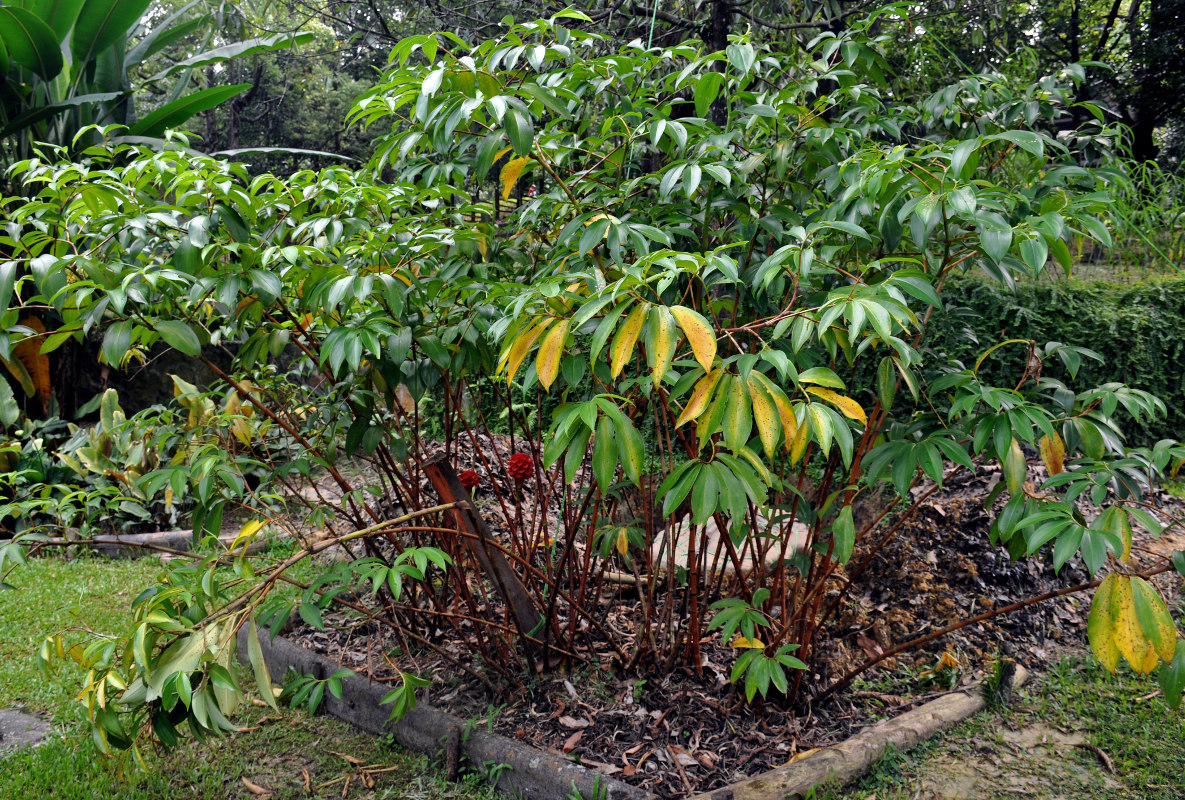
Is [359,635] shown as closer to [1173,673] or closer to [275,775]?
[275,775]

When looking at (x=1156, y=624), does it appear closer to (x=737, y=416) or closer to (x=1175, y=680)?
(x=1175, y=680)

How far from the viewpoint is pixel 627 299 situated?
148 cm

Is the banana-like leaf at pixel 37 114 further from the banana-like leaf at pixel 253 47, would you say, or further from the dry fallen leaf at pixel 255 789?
the dry fallen leaf at pixel 255 789

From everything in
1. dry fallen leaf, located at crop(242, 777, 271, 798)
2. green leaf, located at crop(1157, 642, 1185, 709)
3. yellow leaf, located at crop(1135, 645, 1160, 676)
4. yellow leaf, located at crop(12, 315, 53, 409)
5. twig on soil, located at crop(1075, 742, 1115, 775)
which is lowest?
twig on soil, located at crop(1075, 742, 1115, 775)

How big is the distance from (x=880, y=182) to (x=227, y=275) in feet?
5.03

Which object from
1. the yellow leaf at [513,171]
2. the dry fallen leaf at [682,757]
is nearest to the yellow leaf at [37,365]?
the yellow leaf at [513,171]

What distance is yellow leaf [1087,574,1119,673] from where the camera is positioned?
1511mm

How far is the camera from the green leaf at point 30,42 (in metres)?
4.86

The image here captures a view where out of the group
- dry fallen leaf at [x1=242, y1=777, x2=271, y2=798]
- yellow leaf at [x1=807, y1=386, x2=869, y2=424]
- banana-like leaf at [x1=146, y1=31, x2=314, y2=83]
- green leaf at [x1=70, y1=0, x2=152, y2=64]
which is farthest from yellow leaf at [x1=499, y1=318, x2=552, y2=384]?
green leaf at [x1=70, y1=0, x2=152, y2=64]

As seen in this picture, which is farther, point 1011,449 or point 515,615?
point 515,615

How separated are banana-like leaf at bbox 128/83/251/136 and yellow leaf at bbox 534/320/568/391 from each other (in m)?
5.33

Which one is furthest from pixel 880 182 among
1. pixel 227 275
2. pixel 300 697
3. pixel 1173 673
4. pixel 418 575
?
pixel 300 697

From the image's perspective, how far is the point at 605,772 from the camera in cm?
210

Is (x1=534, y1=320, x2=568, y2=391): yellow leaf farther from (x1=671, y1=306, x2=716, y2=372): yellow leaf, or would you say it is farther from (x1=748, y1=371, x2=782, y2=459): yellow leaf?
(x1=748, y1=371, x2=782, y2=459): yellow leaf
